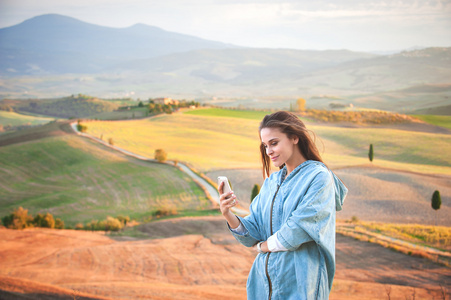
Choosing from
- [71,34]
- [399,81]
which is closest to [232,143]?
[399,81]

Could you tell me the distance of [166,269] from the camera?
8.59 meters

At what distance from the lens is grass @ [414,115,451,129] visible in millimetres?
14170

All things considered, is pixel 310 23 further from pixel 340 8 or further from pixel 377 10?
pixel 377 10

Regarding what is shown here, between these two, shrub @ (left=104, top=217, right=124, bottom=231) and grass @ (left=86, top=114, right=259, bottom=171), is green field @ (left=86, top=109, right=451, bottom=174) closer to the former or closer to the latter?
grass @ (left=86, top=114, right=259, bottom=171)

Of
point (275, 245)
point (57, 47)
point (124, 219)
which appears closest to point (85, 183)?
point (124, 219)

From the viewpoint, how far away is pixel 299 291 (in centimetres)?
199

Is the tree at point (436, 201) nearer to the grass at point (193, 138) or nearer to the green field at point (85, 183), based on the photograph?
the green field at point (85, 183)

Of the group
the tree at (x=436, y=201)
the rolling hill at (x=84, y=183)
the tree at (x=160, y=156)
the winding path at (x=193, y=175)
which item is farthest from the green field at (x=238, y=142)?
the rolling hill at (x=84, y=183)

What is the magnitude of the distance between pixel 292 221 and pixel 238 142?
1135 inches

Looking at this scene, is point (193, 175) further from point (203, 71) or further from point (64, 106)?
point (203, 71)

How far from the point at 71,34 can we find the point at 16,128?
206ft

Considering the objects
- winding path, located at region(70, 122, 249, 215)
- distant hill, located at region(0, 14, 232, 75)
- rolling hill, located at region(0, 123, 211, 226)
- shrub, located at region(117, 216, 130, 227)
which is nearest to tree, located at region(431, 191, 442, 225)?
winding path, located at region(70, 122, 249, 215)

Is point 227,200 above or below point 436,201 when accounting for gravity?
above

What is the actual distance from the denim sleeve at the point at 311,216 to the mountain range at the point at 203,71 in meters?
15.3
